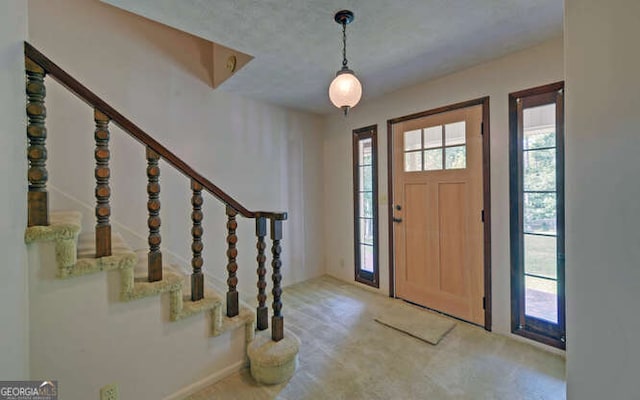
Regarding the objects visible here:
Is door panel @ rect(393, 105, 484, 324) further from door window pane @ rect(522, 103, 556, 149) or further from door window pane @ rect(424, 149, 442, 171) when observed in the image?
door window pane @ rect(522, 103, 556, 149)

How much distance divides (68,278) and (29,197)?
0.42m

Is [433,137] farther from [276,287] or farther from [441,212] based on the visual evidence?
[276,287]

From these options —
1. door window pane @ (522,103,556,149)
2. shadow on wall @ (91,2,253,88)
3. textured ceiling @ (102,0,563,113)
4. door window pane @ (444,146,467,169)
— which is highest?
shadow on wall @ (91,2,253,88)

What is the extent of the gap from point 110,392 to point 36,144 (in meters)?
1.34

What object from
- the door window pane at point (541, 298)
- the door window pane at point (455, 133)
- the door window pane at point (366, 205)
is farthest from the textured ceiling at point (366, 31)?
the door window pane at point (541, 298)

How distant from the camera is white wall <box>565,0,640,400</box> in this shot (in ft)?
2.72

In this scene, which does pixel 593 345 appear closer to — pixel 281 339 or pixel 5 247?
pixel 281 339

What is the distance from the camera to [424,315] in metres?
2.85

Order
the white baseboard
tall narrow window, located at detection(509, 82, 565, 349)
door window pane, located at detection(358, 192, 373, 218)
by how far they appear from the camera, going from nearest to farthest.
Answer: the white baseboard → tall narrow window, located at detection(509, 82, 565, 349) → door window pane, located at detection(358, 192, 373, 218)

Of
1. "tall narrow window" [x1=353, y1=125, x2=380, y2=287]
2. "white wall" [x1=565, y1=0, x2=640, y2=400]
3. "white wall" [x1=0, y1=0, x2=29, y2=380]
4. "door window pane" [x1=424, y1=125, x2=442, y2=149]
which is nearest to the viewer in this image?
"white wall" [x1=565, y1=0, x2=640, y2=400]

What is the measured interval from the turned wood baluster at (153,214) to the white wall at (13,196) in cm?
50

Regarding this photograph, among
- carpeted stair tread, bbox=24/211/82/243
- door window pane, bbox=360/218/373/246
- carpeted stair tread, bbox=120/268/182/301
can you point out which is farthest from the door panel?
carpeted stair tread, bbox=24/211/82/243

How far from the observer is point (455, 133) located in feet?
9.01

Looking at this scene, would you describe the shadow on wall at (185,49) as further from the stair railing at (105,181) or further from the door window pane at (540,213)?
the door window pane at (540,213)
